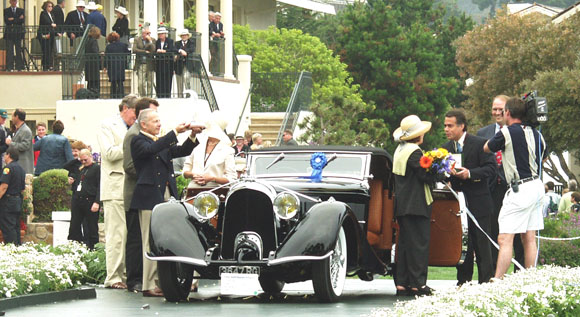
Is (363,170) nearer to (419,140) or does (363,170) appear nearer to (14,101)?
(419,140)

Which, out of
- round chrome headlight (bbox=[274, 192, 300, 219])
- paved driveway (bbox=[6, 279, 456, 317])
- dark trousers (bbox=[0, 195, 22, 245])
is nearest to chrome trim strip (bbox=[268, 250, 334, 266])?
paved driveway (bbox=[6, 279, 456, 317])

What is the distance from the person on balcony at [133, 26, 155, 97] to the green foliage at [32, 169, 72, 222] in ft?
25.0

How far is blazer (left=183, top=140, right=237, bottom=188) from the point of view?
13.7 m

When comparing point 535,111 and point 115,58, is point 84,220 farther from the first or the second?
point 115,58

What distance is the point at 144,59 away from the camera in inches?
1155

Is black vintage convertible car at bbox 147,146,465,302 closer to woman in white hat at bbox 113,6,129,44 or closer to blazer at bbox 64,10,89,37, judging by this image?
woman in white hat at bbox 113,6,129,44

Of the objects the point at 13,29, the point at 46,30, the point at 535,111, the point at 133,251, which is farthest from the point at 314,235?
→ the point at 13,29

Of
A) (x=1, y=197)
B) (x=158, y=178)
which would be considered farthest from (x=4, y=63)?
(x=158, y=178)

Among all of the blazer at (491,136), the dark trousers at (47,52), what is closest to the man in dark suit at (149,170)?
the blazer at (491,136)

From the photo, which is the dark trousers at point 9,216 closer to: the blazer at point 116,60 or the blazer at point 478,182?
the blazer at point 478,182

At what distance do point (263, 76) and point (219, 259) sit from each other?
107 ft

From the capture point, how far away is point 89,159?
18125 millimetres

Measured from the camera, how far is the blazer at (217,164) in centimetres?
1368

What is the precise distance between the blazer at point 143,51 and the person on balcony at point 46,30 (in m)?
2.66
